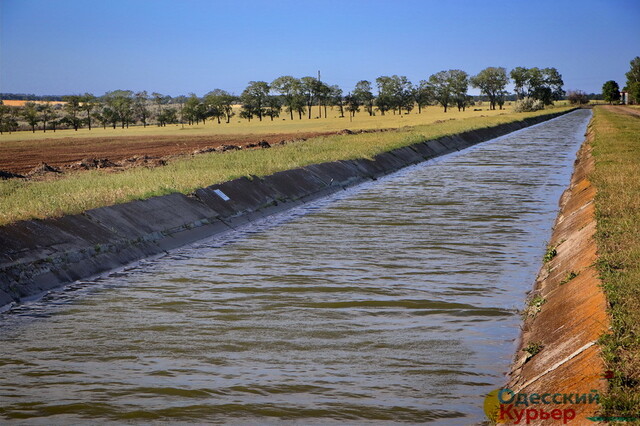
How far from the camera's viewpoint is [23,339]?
9.02m

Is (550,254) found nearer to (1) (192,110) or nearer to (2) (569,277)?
(2) (569,277)

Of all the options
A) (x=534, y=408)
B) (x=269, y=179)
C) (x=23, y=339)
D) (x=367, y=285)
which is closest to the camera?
(x=534, y=408)

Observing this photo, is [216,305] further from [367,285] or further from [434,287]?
[434,287]

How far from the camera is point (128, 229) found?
49.1ft

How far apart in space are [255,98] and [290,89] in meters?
11.2

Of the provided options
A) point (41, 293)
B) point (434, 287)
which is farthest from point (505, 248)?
point (41, 293)

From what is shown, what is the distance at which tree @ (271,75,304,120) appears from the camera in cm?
17812

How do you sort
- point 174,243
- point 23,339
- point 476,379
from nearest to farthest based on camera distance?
point 476,379 → point 23,339 → point 174,243

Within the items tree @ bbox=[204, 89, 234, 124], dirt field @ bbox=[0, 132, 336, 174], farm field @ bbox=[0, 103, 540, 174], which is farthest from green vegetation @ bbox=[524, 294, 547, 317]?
tree @ bbox=[204, 89, 234, 124]

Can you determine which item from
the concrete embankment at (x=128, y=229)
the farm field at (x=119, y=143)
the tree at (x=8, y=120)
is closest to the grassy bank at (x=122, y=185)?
the concrete embankment at (x=128, y=229)

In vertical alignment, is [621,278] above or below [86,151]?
below

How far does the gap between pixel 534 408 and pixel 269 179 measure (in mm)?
17333

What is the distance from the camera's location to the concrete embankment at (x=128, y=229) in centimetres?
1195

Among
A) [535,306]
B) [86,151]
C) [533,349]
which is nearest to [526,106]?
[86,151]
